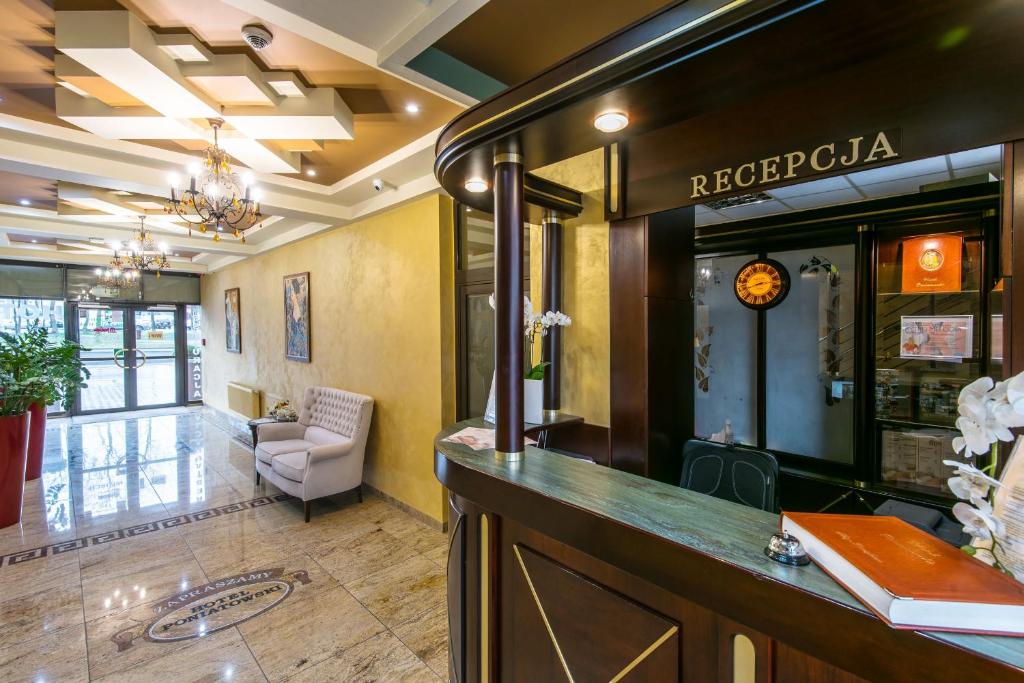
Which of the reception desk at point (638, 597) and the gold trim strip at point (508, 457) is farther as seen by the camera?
the gold trim strip at point (508, 457)

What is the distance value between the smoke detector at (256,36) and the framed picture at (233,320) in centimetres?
751

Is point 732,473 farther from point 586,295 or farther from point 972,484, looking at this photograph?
point 972,484

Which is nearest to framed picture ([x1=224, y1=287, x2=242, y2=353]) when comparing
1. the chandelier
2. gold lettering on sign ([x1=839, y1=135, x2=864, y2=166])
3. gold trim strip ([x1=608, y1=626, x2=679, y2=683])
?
the chandelier

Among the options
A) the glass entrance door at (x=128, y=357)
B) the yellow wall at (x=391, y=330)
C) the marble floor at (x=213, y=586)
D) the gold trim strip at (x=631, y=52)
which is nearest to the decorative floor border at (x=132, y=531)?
the marble floor at (x=213, y=586)

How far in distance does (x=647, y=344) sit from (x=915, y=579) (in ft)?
5.56

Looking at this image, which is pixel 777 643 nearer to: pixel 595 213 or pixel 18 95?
pixel 595 213

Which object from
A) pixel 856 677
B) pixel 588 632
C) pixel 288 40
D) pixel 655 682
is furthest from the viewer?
pixel 288 40

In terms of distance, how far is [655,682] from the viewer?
1.21 metres

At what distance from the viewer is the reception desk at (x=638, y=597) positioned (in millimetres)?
845

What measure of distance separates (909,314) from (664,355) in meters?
2.47

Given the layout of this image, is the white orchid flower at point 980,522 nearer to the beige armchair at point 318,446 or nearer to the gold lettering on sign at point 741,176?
the gold lettering on sign at point 741,176

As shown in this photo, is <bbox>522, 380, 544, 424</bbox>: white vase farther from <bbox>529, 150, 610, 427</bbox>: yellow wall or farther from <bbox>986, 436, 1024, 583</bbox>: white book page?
<bbox>986, 436, 1024, 583</bbox>: white book page

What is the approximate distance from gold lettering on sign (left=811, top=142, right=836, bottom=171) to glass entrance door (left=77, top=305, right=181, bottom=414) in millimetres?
12316

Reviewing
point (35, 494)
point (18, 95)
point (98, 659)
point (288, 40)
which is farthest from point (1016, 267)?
point (35, 494)
